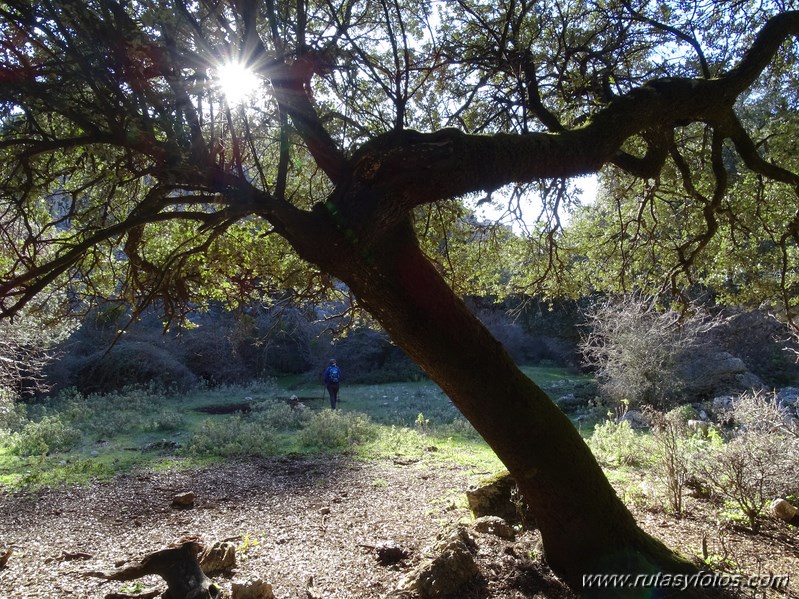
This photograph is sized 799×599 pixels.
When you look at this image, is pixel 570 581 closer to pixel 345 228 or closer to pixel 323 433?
pixel 345 228

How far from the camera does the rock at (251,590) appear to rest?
133 inches

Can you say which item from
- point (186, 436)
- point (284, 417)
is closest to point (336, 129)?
point (186, 436)

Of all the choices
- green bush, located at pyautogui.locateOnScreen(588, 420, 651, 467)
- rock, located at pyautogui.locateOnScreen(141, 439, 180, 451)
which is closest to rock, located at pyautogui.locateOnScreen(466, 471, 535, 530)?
green bush, located at pyautogui.locateOnScreen(588, 420, 651, 467)

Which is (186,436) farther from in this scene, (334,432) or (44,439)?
(334,432)

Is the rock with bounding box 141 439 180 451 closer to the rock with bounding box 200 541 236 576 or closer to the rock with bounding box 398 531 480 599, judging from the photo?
the rock with bounding box 200 541 236 576

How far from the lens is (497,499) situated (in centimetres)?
502

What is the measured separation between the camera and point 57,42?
10.1ft

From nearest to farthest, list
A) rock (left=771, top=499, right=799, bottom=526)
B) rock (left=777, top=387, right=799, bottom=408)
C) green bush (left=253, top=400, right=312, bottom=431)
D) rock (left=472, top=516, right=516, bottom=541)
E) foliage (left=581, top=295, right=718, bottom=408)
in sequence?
1. rock (left=472, top=516, right=516, bottom=541)
2. rock (left=771, top=499, right=799, bottom=526)
3. green bush (left=253, top=400, right=312, bottom=431)
4. foliage (left=581, top=295, right=718, bottom=408)
5. rock (left=777, top=387, right=799, bottom=408)

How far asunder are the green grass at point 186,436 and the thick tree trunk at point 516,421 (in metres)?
4.96

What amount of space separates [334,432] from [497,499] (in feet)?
20.3

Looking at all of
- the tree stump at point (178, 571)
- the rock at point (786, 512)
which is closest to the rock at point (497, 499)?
the tree stump at point (178, 571)

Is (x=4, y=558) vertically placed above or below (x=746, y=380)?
below

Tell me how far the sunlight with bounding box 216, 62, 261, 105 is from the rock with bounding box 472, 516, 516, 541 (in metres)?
3.85

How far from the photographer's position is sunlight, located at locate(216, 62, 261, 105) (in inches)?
139
